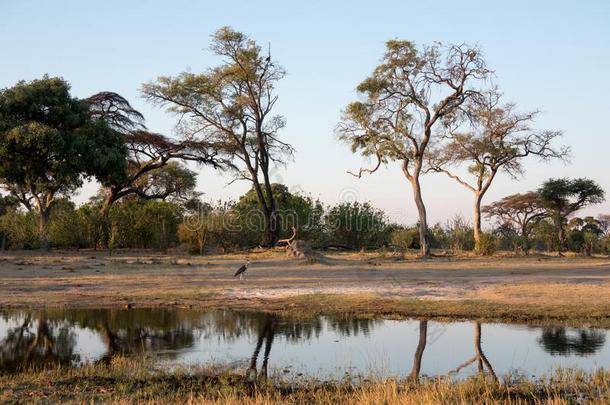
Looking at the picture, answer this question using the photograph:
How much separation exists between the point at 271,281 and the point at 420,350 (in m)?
9.22

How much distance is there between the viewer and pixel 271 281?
64.1 feet

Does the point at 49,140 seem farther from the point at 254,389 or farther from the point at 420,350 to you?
the point at 254,389

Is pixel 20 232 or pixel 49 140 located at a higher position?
pixel 49 140

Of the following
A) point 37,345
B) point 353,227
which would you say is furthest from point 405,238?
point 37,345

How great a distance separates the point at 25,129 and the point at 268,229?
14.5m

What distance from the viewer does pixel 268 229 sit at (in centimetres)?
3719

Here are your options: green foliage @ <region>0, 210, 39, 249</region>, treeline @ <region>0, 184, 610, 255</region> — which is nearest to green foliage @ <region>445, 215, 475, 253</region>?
treeline @ <region>0, 184, 610, 255</region>

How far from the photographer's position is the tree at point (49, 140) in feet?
89.0

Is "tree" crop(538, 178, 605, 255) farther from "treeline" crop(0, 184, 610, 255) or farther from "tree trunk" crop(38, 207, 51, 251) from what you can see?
"tree trunk" crop(38, 207, 51, 251)

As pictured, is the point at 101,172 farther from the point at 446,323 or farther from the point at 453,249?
the point at 446,323

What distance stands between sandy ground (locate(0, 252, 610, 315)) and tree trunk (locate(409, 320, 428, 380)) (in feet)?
10.5

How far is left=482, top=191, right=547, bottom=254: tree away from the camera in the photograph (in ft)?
157

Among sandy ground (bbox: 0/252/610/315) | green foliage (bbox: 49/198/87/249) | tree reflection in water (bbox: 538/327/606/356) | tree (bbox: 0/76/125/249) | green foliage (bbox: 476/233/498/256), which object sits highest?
tree (bbox: 0/76/125/249)

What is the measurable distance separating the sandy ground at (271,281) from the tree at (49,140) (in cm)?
454
